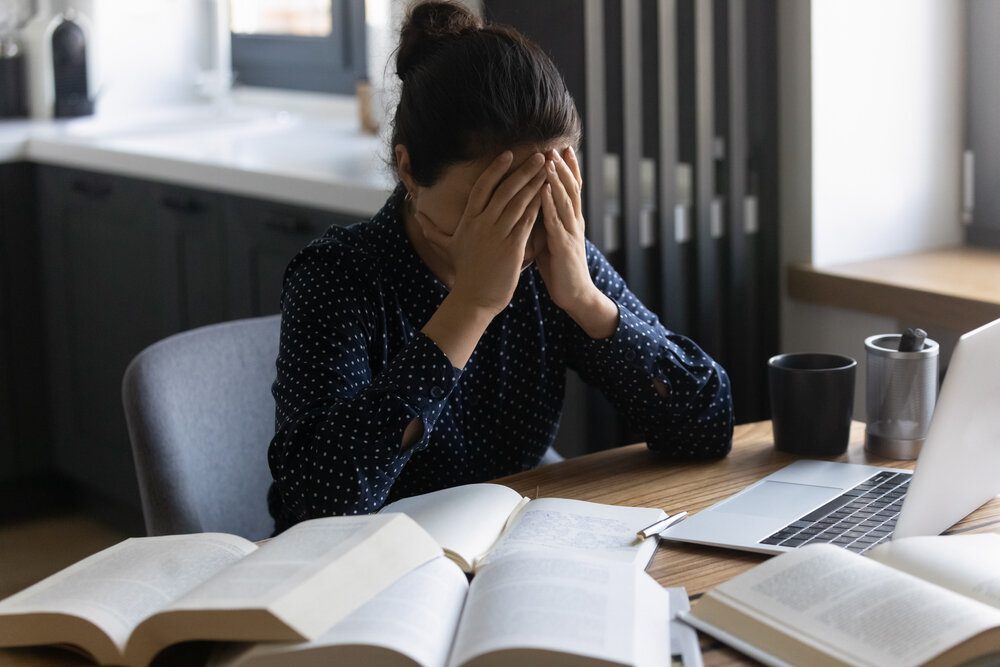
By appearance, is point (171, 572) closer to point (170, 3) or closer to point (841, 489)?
point (841, 489)

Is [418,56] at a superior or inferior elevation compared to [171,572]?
superior

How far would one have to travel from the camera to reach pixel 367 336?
1427mm

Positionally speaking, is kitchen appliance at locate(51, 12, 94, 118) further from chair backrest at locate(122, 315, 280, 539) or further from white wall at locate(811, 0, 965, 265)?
white wall at locate(811, 0, 965, 265)

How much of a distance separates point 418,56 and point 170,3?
233 cm

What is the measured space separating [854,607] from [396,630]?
31cm

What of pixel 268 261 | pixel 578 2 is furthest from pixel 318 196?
pixel 578 2

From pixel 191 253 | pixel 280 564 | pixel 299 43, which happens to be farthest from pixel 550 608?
pixel 299 43

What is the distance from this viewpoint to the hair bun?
142 cm

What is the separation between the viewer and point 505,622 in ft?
2.77

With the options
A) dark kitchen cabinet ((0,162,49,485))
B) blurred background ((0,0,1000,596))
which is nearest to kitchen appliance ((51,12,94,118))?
blurred background ((0,0,1000,596))

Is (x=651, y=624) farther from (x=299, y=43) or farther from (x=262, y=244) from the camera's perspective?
(x=299, y=43)

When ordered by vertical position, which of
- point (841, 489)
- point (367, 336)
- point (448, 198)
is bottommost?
point (841, 489)

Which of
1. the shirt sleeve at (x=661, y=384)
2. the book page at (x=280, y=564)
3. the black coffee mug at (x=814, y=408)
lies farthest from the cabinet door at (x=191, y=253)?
the book page at (x=280, y=564)

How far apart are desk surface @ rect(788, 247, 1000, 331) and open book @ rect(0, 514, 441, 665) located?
118 cm
